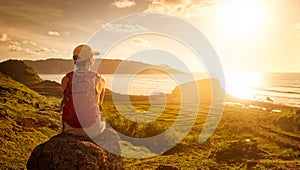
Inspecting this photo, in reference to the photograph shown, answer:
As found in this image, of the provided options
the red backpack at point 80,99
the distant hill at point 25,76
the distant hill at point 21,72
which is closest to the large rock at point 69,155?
the red backpack at point 80,99

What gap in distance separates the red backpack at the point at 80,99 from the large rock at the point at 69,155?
1.26 ft

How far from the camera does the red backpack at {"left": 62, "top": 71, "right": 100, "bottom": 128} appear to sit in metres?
5.99

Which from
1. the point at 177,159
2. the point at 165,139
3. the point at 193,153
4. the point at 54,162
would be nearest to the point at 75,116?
the point at 54,162

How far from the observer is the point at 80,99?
5992 mm

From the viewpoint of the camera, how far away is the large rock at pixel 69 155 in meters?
5.96

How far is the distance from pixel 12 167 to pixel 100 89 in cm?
454

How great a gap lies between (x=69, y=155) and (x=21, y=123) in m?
7.86

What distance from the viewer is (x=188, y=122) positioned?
46.6 m

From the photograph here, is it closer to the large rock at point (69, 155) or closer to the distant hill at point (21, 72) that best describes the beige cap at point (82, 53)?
the large rock at point (69, 155)

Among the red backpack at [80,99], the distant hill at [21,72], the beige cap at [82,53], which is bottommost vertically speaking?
the red backpack at [80,99]

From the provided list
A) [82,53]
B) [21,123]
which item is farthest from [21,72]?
[82,53]

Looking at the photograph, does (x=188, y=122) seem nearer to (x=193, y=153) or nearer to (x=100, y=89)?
(x=193, y=153)

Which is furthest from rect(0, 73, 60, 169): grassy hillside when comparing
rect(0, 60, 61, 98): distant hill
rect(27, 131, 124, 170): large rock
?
rect(0, 60, 61, 98): distant hill

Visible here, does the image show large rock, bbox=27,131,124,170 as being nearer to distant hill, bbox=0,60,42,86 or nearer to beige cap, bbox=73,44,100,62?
beige cap, bbox=73,44,100,62
